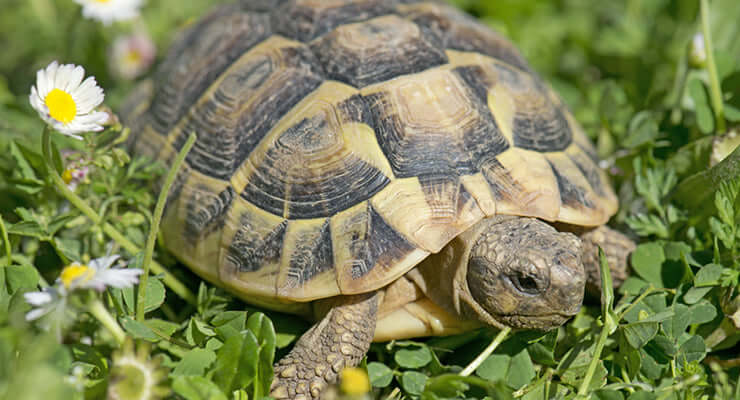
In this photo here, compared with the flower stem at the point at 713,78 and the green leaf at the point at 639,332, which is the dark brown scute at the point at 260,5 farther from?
the green leaf at the point at 639,332

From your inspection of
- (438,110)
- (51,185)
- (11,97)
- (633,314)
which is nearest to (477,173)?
(438,110)

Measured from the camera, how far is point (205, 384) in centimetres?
199

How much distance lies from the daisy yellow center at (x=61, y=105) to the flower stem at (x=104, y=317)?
0.67 m

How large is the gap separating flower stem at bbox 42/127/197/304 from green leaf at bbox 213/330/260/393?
20.7 inches

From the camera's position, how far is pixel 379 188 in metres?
2.42

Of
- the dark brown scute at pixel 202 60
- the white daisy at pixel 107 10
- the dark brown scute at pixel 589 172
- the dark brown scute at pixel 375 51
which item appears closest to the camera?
the dark brown scute at pixel 375 51

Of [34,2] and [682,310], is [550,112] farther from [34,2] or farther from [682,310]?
[34,2]

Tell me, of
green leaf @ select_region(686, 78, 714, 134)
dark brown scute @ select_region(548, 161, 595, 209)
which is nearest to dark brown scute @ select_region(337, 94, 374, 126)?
dark brown scute @ select_region(548, 161, 595, 209)

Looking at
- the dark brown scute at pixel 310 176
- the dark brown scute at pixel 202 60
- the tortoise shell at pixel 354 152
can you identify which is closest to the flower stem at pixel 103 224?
the tortoise shell at pixel 354 152

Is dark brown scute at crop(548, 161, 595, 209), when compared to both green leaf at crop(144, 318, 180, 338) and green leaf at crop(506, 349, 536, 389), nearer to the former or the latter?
green leaf at crop(506, 349, 536, 389)

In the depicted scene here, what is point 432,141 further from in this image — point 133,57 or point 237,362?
point 133,57

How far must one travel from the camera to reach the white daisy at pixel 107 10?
350 centimetres

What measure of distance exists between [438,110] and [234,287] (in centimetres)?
112

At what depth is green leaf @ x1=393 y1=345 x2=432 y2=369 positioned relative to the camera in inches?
96.1
